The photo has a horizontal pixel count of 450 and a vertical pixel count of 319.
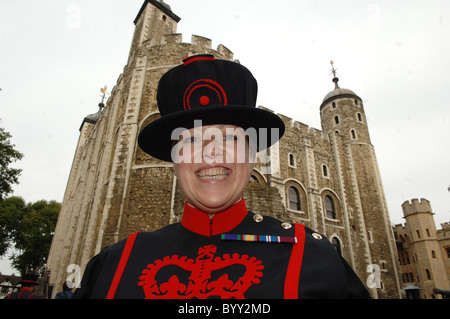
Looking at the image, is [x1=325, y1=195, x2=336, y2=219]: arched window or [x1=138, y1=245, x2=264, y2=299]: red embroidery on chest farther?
[x1=325, y1=195, x2=336, y2=219]: arched window

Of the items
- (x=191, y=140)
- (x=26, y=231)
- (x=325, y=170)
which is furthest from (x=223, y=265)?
(x=26, y=231)

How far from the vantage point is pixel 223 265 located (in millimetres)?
1264

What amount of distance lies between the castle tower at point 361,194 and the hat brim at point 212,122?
19.6 m

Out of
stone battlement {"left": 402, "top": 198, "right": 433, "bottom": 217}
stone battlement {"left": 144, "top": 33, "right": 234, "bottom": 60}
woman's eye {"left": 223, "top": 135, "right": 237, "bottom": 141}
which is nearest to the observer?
woman's eye {"left": 223, "top": 135, "right": 237, "bottom": 141}

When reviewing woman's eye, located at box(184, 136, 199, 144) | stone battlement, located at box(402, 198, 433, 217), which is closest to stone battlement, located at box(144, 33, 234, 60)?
woman's eye, located at box(184, 136, 199, 144)

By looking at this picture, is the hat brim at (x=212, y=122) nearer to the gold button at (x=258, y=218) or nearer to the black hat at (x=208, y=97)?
the black hat at (x=208, y=97)

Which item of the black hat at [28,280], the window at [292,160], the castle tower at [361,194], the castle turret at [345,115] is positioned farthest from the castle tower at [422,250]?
the black hat at [28,280]

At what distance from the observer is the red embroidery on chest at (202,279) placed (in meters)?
1.17

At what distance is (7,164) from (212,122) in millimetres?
20439

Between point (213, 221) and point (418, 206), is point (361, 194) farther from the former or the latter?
point (213, 221)

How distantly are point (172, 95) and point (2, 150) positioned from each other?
19418mm

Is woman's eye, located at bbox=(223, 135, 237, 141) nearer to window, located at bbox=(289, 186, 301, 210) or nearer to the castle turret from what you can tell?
window, located at bbox=(289, 186, 301, 210)

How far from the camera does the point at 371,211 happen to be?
20953mm

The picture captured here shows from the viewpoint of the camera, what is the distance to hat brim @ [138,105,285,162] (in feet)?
5.14
